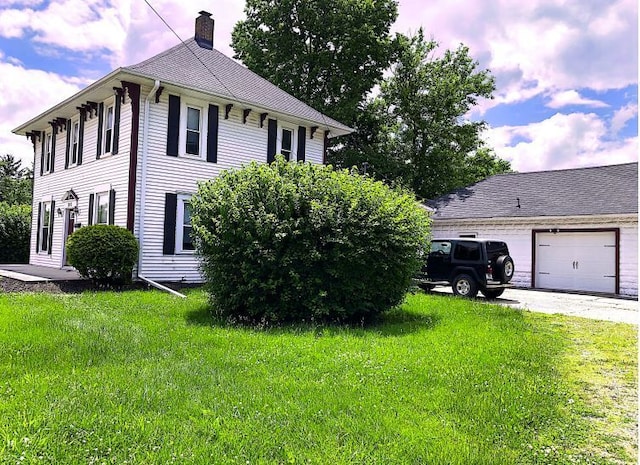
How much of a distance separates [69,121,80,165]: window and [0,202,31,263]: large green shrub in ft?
24.5

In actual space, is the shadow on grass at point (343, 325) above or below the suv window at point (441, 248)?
below

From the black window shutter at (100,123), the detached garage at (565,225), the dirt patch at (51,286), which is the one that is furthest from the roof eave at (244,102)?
the detached garage at (565,225)

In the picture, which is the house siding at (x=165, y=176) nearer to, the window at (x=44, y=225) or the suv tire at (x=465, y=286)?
Result: the window at (x=44, y=225)

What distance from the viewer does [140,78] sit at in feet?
41.1

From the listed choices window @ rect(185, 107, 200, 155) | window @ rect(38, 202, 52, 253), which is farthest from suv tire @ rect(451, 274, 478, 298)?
window @ rect(38, 202, 52, 253)

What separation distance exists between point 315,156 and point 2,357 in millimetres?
13374

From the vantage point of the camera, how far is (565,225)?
54.4 ft

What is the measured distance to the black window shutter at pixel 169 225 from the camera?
13.4 metres

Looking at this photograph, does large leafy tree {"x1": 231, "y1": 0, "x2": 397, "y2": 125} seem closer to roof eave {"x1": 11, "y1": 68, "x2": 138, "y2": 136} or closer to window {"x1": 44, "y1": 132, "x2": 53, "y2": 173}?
window {"x1": 44, "y1": 132, "x2": 53, "y2": 173}

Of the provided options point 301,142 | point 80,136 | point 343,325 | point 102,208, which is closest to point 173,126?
point 102,208

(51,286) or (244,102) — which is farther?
(244,102)

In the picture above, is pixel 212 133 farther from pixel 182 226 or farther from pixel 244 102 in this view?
pixel 182 226

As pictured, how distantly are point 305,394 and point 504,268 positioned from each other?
389 inches

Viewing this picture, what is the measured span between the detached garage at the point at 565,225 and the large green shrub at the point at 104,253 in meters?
12.7
